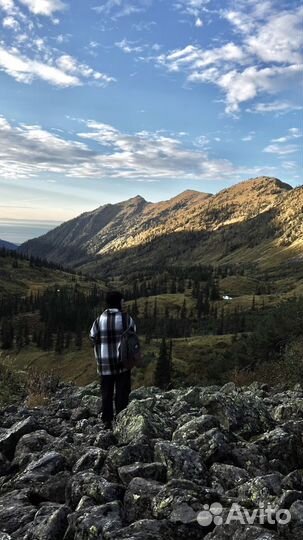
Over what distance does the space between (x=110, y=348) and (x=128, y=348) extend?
1.57 ft

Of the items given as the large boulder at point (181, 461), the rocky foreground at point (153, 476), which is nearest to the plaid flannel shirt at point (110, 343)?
the rocky foreground at point (153, 476)

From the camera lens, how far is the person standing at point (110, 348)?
11.6 meters

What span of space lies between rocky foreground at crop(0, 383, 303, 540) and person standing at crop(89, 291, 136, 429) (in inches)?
33.7

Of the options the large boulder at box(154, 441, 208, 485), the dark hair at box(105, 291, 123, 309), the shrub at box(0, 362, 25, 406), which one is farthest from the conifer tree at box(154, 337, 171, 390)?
the large boulder at box(154, 441, 208, 485)

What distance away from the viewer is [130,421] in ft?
34.0

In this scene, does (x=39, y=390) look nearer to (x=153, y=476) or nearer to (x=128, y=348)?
(x=128, y=348)

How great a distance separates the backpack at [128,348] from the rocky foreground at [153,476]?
1.10m

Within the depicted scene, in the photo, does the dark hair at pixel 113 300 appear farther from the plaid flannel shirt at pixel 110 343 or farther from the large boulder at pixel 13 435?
the large boulder at pixel 13 435

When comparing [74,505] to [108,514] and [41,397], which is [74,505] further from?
[41,397]

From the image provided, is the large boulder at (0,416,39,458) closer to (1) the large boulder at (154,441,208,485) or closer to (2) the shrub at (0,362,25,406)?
(1) the large boulder at (154,441,208,485)

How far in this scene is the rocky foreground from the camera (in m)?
6.38

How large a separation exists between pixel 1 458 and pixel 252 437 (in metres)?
6.00

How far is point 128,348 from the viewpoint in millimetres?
11531

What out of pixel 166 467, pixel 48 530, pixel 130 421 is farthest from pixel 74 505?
pixel 130 421
